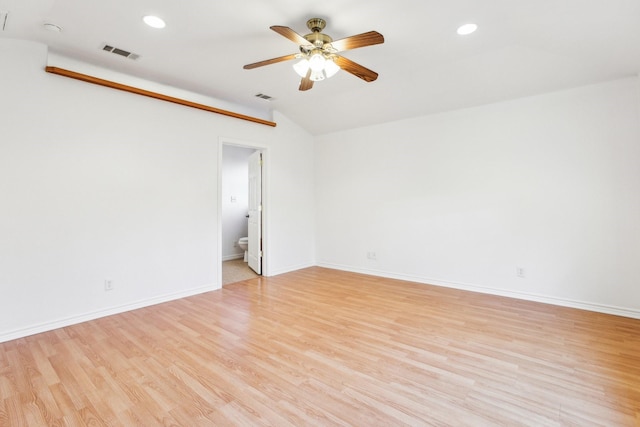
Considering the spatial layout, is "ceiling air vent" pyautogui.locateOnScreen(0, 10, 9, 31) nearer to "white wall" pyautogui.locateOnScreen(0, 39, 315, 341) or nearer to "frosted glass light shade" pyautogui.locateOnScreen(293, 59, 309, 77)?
"white wall" pyautogui.locateOnScreen(0, 39, 315, 341)

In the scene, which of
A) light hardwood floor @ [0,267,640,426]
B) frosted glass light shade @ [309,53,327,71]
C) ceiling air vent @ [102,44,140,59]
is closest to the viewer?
light hardwood floor @ [0,267,640,426]

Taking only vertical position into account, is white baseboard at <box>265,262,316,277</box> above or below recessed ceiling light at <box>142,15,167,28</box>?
below

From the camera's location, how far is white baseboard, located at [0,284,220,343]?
2684 mm

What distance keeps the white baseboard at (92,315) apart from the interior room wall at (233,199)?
2.34 metres

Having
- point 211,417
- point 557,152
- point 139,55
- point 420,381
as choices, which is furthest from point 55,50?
point 557,152

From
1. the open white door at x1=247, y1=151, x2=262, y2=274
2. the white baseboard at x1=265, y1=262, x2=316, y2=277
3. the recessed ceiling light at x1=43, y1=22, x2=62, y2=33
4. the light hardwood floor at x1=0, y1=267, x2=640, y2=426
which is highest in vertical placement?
the recessed ceiling light at x1=43, y1=22, x2=62, y2=33

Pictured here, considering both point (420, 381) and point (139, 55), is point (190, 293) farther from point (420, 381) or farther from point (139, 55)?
point (420, 381)

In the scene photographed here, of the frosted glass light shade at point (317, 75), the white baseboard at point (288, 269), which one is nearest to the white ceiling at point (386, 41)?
the frosted glass light shade at point (317, 75)

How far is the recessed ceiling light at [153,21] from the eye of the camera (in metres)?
2.38

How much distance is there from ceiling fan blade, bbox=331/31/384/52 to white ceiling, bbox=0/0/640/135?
0.29 metres

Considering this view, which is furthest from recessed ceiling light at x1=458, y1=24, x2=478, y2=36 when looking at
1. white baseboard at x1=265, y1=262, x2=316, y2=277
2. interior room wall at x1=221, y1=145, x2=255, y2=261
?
interior room wall at x1=221, y1=145, x2=255, y2=261

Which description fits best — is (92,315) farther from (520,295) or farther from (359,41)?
(520,295)

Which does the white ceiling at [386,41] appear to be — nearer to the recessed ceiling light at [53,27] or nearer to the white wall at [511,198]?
the recessed ceiling light at [53,27]

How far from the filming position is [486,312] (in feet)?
10.5
